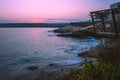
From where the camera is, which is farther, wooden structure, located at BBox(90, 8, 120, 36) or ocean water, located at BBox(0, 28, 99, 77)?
wooden structure, located at BBox(90, 8, 120, 36)

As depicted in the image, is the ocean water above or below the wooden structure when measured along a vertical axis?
below

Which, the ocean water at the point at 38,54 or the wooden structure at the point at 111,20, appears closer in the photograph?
the ocean water at the point at 38,54

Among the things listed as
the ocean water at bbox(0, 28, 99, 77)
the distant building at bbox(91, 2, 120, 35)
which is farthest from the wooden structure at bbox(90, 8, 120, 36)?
the ocean water at bbox(0, 28, 99, 77)

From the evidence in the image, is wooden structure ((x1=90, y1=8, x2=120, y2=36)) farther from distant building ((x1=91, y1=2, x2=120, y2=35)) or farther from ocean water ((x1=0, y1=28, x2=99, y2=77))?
ocean water ((x1=0, y1=28, x2=99, y2=77))

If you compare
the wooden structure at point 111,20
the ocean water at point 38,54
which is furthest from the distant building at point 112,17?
the ocean water at point 38,54

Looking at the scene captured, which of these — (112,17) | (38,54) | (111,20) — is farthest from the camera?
(111,20)

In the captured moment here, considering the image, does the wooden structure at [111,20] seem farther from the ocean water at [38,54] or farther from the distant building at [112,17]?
the ocean water at [38,54]

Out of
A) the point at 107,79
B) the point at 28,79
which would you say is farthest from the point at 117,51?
the point at 107,79

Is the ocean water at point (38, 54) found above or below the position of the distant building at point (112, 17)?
below

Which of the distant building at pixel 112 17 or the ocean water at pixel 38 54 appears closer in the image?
the ocean water at pixel 38 54

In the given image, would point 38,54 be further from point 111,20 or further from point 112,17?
point 111,20

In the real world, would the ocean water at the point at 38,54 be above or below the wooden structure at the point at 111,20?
below

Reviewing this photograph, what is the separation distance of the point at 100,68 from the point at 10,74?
25.5 feet

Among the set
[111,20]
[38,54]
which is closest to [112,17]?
[111,20]
